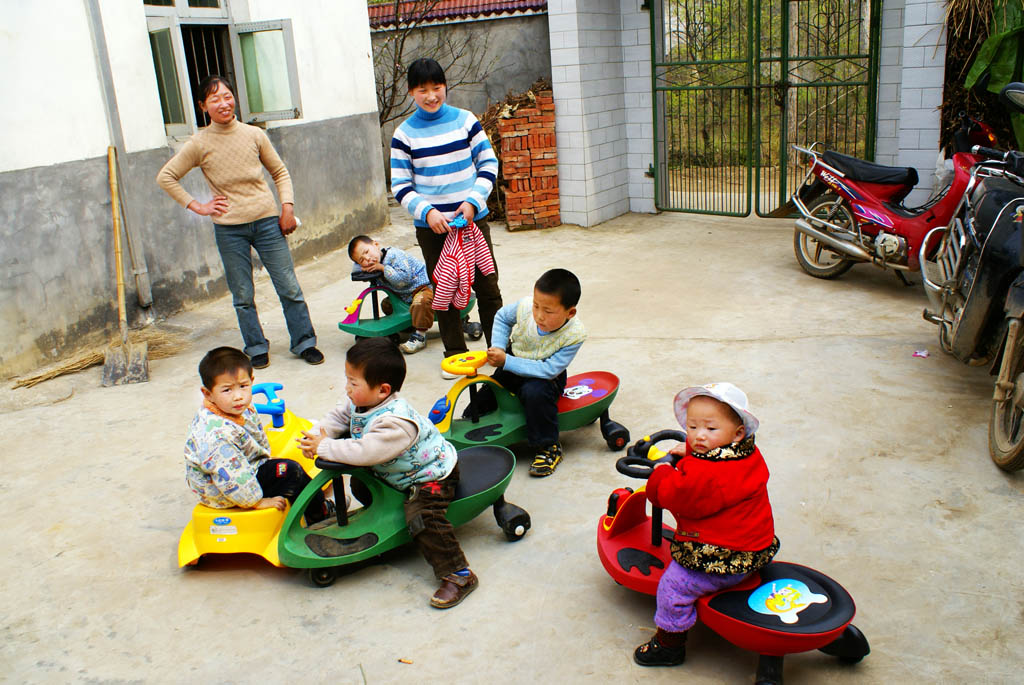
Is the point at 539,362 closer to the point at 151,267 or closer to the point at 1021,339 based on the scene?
the point at 1021,339

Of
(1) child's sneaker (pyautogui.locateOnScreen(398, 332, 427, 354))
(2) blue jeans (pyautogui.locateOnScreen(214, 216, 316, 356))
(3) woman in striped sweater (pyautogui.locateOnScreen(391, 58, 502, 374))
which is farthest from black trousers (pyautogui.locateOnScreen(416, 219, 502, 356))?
(2) blue jeans (pyautogui.locateOnScreen(214, 216, 316, 356))

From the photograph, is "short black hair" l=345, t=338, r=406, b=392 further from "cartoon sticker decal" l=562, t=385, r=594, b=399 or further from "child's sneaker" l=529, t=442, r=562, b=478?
"cartoon sticker decal" l=562, t=385, r=594, b=399

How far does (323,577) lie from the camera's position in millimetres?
3053

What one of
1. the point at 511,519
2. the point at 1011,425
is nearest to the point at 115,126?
the point at 511,519

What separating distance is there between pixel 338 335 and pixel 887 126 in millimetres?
4969

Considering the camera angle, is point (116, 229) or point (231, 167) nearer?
point (231, 167)

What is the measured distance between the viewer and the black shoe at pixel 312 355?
5355mm

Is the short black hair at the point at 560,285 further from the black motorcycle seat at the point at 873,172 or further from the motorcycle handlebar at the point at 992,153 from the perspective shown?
the black motorcycle seat at the point at 873,172

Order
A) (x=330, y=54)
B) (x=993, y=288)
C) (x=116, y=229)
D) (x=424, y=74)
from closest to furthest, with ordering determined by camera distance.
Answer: (x=993, y=288)
(x=424, y=74)
(x=116, y=229)
(x=330, y=54)

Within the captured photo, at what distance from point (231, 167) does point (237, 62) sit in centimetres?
214

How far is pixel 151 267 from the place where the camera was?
600cm

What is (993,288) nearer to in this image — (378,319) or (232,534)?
(232,534)

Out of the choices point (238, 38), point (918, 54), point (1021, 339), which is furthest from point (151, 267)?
point (918, 54)

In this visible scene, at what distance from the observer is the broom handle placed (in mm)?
5457
